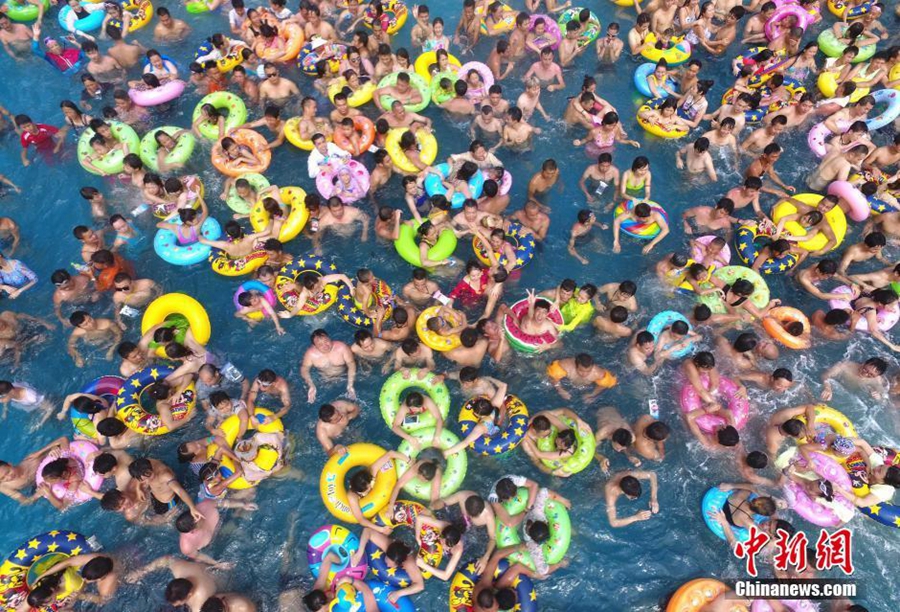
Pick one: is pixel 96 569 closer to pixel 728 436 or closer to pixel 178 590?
pixel 178 590

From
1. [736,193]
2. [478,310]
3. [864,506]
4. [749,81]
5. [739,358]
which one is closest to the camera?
[864,506]

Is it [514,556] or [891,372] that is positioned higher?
[891,372]

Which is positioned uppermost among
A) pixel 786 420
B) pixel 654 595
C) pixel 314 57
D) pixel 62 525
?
pixel 314 57

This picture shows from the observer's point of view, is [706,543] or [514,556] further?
[706,543]

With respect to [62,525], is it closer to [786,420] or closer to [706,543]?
[706,543]

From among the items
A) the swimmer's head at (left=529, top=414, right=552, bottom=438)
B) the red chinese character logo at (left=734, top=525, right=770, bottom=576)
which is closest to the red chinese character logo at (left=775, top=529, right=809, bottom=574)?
the red chinese character logo at (left=734, top=525, right=770, bottom=576)

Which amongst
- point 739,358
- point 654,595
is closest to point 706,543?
point 654,595

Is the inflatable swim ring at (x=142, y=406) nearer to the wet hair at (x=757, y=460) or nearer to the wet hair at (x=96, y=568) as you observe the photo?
the wet hair at (x=96, y=568)

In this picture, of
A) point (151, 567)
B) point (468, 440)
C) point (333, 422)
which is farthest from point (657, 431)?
point (151, 567)
